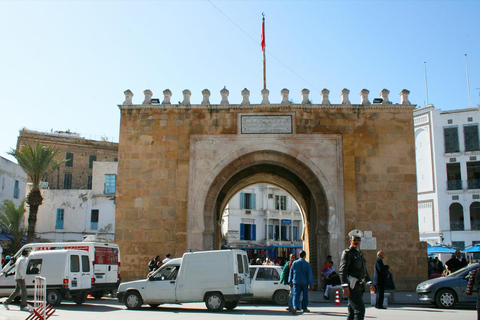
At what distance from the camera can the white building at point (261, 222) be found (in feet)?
130

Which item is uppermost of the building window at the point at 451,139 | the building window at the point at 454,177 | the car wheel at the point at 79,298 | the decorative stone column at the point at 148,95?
the building window at the point at 451,139

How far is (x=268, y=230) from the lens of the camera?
40719 millimetres

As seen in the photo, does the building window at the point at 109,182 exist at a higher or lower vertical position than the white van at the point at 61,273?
higher

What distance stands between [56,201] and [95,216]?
9.90 ft

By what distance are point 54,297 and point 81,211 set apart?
2249cm

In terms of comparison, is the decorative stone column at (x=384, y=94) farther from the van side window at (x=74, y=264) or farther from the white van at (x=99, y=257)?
the van side window at (x=74, y=264)

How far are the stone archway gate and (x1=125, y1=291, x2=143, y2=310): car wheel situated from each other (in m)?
4.51

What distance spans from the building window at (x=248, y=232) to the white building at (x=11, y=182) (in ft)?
54.6

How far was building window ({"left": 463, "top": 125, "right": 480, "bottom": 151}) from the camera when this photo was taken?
30125 millimetres

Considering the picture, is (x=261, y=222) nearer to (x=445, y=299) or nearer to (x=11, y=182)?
(x=11, y=182)

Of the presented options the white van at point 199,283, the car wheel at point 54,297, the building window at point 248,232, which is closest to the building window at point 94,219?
the building window at point 248,232

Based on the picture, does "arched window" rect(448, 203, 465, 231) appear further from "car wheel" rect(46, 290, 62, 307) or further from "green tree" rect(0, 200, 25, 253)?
"green tree" rect(0, 200, 25, 253)

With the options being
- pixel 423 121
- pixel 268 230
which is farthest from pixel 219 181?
pixel 268 230

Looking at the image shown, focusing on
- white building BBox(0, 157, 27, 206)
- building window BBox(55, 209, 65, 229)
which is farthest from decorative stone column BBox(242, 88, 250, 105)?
building window BBox(55, 209, 65, 229)
